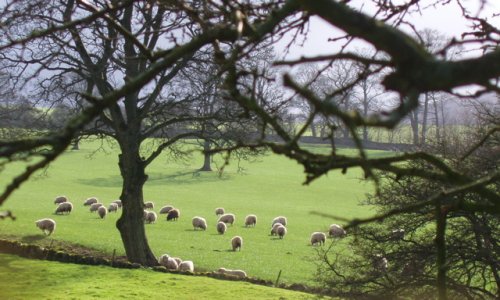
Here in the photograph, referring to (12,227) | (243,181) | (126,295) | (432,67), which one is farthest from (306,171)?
(243,181)

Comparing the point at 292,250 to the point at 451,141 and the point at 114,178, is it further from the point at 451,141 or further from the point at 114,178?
the point at 114,178

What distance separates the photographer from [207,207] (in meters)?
36.1

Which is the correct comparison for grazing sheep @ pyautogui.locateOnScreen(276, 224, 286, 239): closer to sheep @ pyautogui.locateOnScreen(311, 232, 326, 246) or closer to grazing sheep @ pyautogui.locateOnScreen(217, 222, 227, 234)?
sheep @ pyautogui.locateOnScreen(311, 232, 326, 246)

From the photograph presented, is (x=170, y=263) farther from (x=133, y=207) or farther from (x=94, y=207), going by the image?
(x=94, y=207)

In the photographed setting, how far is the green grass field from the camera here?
22.3 metres

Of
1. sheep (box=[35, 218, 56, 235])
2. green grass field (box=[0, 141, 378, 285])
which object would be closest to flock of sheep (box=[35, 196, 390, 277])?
sheep (box=[35, 218, 56, 235])

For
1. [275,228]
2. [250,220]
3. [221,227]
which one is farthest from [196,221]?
[275,228]

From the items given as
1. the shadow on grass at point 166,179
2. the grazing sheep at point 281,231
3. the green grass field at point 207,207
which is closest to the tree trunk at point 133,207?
the green grass field at point 207,207

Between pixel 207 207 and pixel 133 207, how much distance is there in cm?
1855

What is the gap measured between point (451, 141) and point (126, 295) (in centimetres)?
703

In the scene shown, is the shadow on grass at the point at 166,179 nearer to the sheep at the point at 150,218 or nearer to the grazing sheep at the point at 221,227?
the sheep at the point at 150,218

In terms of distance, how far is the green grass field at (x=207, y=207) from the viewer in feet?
73.1

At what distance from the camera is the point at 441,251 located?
9.68ft

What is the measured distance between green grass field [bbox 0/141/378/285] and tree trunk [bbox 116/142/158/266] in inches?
92.2
